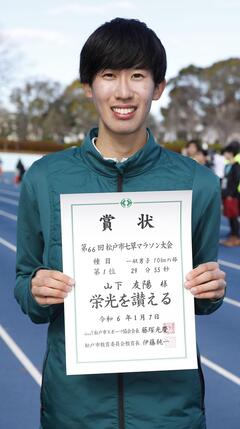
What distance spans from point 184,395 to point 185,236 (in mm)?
428

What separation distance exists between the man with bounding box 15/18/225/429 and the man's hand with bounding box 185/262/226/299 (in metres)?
0.04

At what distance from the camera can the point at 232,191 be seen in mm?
13039

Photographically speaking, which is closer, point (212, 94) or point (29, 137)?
point (212, 94)

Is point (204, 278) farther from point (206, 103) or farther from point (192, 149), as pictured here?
point (206, 103)

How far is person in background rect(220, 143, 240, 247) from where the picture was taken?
42.4 ft

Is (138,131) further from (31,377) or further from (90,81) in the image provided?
(31,377)

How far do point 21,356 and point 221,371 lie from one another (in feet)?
5.57

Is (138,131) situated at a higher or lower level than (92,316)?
higher

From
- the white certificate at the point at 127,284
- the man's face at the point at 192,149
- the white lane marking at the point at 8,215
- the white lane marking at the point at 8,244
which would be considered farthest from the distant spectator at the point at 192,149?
the white certificate at the point at 127,284

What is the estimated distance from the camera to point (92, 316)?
206 centimetres

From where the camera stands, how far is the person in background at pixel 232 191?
509 inches

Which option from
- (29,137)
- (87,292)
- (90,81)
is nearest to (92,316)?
(87,292)

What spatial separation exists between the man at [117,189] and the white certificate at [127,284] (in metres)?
0.07

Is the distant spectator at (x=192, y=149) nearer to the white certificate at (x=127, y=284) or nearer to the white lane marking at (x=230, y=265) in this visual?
the white lane marking at (x=230, y=265)
